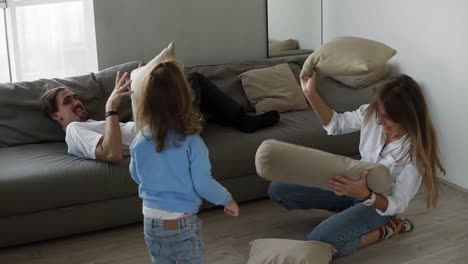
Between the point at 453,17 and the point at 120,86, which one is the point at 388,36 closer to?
the point at 453,17

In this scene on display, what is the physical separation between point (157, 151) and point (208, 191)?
9.0 inches

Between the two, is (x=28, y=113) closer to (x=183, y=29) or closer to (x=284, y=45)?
(x=183, y=29)

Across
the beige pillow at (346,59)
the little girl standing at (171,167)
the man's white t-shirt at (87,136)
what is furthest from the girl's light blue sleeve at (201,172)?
the man's white t-shirt at (87,136)

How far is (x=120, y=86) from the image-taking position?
3.04 metres

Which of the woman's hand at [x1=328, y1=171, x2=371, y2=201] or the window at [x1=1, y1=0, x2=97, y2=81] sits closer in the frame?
the woman's hand at [x1=328, y1=171, x2=371, y2=201]

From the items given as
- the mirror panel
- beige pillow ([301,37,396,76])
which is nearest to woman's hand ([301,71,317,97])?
beige pillow ([301,37,396,76])

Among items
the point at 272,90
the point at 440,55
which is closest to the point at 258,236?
the point at 272,90

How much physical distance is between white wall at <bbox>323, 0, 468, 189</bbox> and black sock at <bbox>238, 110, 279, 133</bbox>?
1.05 metres

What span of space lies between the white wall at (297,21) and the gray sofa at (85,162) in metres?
0.65

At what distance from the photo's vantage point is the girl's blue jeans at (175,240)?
2186mm

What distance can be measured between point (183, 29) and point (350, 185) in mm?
2300

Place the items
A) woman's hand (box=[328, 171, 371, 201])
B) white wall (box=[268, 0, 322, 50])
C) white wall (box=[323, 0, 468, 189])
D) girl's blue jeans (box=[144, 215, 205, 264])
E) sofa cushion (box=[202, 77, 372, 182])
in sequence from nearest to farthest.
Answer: girl's blue jeans (box=[144, 215, 205, 264])
woman's hand (box=[328, 171, 371, 201])
sofa cushion (box=[202, 77, 372, 182])
white wall (box=[323, 0, 468, 189])
white wall (box=[268, 0, 322, 50])

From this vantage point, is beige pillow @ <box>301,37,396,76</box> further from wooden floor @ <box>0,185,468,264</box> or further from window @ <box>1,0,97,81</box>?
window @ <box>1,0,97,81</box>

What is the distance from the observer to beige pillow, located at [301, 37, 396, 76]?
305cm
